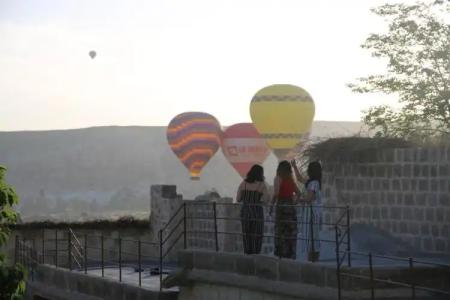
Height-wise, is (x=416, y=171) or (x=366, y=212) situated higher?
(x=416, y=171)

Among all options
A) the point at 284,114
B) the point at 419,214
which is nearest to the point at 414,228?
the point at 419,214

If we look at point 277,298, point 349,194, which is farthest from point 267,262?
point 349,194

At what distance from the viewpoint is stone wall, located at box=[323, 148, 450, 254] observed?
60.9 ft

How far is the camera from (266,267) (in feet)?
53.2

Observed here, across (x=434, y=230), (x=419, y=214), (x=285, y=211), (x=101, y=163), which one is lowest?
(x=434, y=230)

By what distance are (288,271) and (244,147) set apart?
102ft

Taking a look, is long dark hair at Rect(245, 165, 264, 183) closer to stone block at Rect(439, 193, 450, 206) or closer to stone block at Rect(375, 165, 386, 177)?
stone block at Rect(439, 193, 450, 206)

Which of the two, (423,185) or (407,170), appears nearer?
(423,185)

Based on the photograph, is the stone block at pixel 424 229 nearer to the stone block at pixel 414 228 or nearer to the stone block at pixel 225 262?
the stone block at pixel 414 228

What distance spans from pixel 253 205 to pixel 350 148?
421 cm

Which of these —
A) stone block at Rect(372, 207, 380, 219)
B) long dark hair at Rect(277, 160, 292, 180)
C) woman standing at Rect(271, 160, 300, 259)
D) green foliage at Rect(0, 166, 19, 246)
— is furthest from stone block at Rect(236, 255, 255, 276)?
stone block at Rect(372, 207, 380, 219)

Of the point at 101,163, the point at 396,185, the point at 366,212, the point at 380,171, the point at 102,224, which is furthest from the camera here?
the point at 101,163

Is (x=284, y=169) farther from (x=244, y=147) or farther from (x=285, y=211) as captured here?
(x=244, y=147)

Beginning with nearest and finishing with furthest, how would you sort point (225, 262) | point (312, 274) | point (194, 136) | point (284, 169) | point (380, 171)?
point (312, 274), point (284, 169), point (225, 262), point (380, 171), point (194, 136)
